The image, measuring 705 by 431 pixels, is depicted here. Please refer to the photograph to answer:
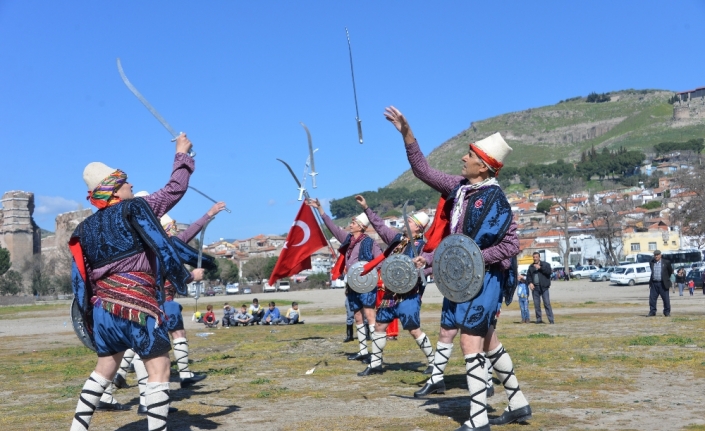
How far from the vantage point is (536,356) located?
11.5 metres

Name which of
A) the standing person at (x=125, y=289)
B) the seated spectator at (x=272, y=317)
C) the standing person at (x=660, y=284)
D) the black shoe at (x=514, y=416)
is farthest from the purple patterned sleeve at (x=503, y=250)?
the seated spectator at (x=272, y=317)

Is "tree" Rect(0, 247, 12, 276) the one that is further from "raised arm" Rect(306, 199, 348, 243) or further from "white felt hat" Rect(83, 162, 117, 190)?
"white felt hat" Rect(83, 162, 117, 190)

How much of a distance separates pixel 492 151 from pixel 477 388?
1.89m

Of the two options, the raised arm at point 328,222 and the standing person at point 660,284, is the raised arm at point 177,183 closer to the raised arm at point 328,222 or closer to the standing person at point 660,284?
the raised arm at point 328,222

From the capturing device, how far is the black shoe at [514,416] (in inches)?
259

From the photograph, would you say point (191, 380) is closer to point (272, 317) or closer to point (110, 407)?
point (110, 407)

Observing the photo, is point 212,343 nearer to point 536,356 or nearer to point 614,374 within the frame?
point 536,356

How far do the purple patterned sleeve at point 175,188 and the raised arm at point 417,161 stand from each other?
1.73 metres

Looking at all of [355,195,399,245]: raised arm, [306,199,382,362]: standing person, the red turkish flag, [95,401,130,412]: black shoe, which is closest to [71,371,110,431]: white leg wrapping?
[95,401,130,412]: black shoe

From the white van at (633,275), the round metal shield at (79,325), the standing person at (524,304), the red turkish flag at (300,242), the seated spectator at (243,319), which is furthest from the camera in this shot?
the white van at (633,275)

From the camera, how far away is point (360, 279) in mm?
11609

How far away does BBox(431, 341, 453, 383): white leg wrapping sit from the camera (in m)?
8.29

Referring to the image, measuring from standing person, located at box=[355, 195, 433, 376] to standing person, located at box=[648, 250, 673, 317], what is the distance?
1268 cm

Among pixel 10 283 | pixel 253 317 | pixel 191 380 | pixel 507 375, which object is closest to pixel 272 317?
pixel 253 317
